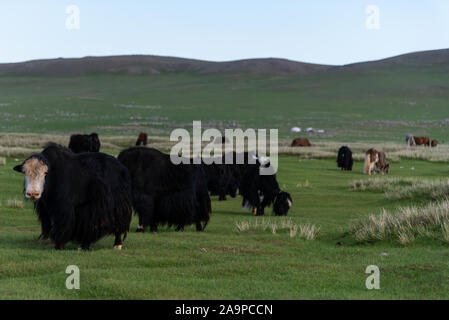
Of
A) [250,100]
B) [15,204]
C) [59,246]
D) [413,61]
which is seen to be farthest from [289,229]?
[413,61]

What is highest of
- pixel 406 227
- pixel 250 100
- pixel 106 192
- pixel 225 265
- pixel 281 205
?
pixel 250 100

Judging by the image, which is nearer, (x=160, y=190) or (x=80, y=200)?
(x=80, y=200)

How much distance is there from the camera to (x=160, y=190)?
12297 mm

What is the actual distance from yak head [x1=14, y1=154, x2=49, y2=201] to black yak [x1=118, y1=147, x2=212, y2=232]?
11.4ft

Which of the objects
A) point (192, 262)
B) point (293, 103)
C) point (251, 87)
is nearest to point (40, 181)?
point (192, 262)

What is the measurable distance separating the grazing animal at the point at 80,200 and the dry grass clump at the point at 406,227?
4512 millimetres

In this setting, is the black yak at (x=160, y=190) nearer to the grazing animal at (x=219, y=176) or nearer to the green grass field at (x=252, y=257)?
the green grass field at (x=252, y=257)

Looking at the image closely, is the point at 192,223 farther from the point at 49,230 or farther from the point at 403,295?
the point at 403,295

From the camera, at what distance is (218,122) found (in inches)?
3767

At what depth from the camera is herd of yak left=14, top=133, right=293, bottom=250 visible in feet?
30.5

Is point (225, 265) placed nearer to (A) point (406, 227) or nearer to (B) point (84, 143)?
(A) point (406, 227)

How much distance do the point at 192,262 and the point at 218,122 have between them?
8727cm

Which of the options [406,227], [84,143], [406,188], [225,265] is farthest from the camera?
[84,143]

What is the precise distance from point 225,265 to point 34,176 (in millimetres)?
3007
